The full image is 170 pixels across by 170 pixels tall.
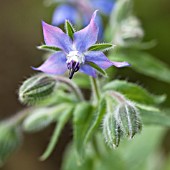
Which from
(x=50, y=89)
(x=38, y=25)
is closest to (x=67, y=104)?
(x=50, y=89)

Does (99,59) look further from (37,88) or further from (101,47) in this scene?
(37,88)

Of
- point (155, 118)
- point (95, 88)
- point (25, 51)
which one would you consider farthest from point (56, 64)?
point (25, 51)

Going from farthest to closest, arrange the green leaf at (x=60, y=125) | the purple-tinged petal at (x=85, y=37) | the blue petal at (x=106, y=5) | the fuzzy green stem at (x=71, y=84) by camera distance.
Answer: the blue petal at (x=106, y=5)
the green leaf at (x=60, y=125)
the fuzzy green stem at (x=71, y=84)
the purple-tinged petal at (x=85, y=37)

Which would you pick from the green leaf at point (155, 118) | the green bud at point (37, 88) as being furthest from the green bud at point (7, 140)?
the green leaf at point (155, 118)

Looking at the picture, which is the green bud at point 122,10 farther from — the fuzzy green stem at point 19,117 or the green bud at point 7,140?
the green bud at point 7,140

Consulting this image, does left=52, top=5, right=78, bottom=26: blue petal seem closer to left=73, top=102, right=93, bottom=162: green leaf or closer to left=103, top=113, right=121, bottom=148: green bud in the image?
left=73, top=102, right=93, bottom=162: green leaf

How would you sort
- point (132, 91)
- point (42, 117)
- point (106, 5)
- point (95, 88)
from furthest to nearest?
point (106, 5) → point (42, 117) → point (132, 91) → point (95, 88)
